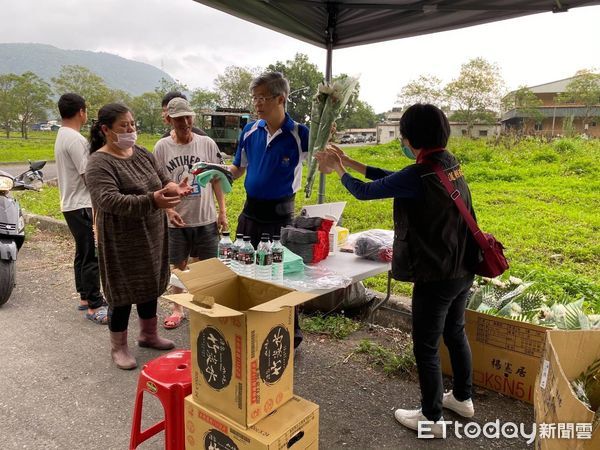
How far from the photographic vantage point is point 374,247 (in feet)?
9.71

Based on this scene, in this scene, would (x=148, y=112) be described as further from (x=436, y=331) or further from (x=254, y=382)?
(x=254, y=382)

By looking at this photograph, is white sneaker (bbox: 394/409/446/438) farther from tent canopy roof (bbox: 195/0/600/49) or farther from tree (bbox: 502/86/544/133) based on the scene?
tree (bbox: 502/86/544/133)

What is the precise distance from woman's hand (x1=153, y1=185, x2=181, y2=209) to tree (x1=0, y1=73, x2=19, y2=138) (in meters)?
37.3

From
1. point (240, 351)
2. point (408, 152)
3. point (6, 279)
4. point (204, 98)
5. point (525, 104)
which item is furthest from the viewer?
point (204, 98)

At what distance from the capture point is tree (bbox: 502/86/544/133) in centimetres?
3256

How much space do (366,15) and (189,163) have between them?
1842 millimetres

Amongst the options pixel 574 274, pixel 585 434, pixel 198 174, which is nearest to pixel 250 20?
pixel 198 174

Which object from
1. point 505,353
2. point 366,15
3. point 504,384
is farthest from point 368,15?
point 504,384

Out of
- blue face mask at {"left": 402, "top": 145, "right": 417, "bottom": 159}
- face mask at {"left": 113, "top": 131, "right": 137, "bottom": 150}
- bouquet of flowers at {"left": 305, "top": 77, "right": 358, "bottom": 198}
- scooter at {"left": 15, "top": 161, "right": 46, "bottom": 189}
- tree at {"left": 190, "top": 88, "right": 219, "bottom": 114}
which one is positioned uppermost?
tree at {"left": 190, "top": 88, "right": 219, "bottom": 114}

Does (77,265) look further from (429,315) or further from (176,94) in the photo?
(429,315)

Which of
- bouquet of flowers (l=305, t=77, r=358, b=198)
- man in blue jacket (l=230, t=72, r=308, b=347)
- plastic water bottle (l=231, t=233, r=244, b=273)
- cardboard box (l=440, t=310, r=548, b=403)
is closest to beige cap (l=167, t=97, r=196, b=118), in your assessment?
man in blue jacket (l=230, t=72, r=308, b=347)

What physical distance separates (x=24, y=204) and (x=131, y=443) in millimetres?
7617

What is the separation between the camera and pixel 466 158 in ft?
39.3

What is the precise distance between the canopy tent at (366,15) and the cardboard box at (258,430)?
7.77ft
